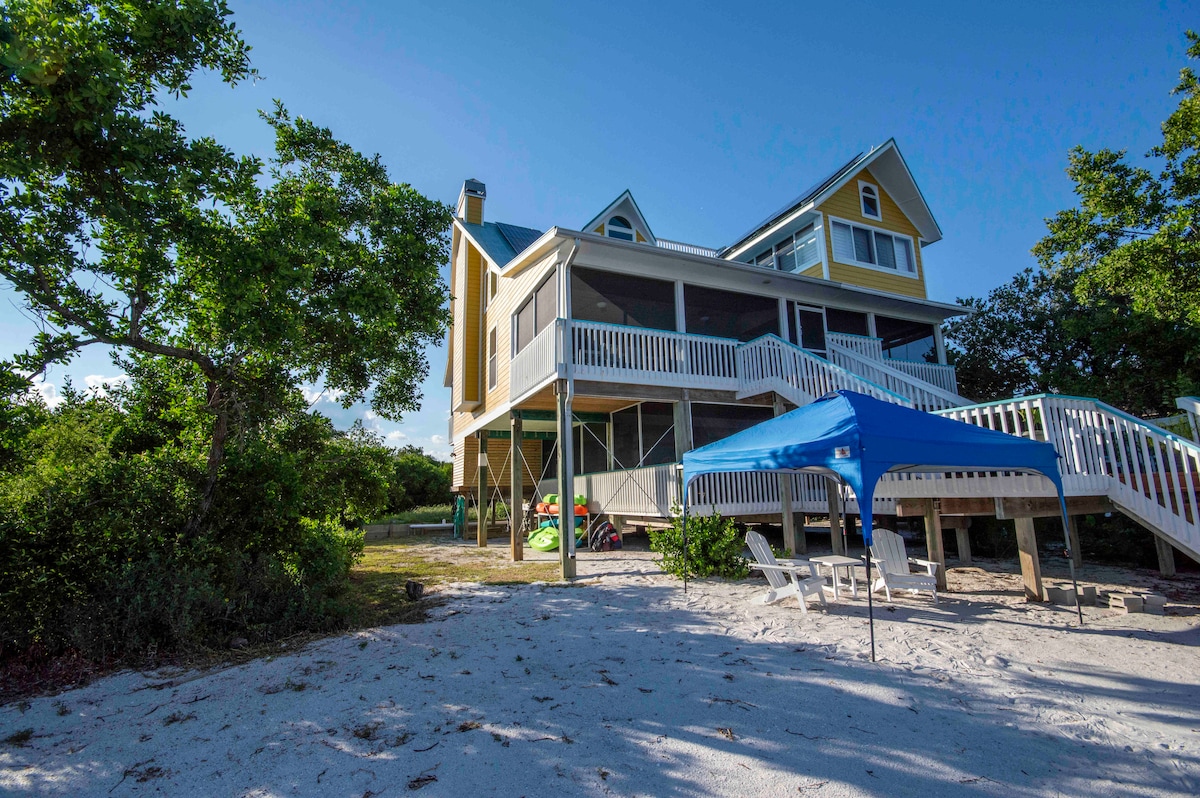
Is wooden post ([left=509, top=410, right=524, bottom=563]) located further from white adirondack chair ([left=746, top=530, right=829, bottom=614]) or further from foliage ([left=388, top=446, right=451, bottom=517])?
foliage ([left=388, top=446, right=451, bottom=517])

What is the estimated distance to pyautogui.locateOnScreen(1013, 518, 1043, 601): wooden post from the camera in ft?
23.3

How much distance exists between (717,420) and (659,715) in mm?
9433

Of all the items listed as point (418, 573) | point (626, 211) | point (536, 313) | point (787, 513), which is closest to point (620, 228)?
point (626, 211)

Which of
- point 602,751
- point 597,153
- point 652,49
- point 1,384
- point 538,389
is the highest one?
point 652,49

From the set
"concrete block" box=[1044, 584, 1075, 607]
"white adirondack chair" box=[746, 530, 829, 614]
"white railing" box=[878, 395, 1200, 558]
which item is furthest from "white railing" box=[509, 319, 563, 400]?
"concrete block" box=[1044, 584, 1075, 607]

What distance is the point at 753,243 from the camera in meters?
16.5

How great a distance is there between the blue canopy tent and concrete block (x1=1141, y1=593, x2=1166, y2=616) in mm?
1204

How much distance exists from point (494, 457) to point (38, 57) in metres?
14.6

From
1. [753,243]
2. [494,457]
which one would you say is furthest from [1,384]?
[753,243]

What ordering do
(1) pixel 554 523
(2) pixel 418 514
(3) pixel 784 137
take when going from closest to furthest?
1. (3) pixel 784 137
2. (1) pixel 554 523
3. (2) pixel 418 514

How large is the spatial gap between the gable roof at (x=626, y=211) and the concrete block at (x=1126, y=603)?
40.2ft

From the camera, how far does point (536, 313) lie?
12.6 metres

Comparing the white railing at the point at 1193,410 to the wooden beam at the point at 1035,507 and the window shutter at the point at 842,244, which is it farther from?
the window shutter at the point at 842,244

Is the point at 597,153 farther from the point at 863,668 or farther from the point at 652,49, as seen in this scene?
the point at 863,668
